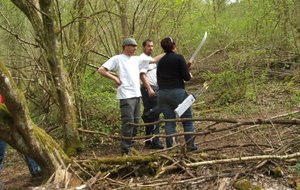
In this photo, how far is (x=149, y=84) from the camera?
24.6 ft

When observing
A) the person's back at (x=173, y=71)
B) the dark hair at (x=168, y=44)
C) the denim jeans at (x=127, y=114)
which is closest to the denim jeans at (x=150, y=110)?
the denim jeans at (x=127, y=114)

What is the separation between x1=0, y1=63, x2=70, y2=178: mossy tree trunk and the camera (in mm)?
4820

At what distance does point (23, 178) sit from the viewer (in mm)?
6750

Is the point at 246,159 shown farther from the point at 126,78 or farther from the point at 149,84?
the point at 149,84

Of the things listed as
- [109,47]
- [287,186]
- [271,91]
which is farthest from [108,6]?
[287,186]

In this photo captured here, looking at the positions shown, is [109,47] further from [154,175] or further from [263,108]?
[154,175]

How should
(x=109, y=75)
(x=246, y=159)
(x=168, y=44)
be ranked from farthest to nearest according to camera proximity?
(x=109, y=75) < (x=168, y=44) < (x=246, y=159)

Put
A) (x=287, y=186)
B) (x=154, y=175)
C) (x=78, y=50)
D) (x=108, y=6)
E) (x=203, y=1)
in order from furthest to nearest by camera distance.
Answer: (x=203, y=1)
(x=108, y=6)
(x=78, y=50)
(x=154, y=175)
(x=287, y=186)

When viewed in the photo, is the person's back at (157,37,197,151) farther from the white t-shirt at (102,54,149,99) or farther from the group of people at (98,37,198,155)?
the white t-shirt at (102,54,149,99)

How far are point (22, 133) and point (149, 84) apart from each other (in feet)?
9.30

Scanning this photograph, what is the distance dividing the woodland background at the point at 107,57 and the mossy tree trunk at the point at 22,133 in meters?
0.01

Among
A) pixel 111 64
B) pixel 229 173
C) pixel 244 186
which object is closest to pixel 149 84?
pixel 111 64

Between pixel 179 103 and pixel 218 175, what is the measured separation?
1.73 metres

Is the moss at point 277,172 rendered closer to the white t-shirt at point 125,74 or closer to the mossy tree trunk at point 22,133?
the mossy tree trunk at point 22,133
